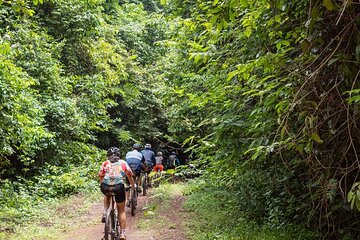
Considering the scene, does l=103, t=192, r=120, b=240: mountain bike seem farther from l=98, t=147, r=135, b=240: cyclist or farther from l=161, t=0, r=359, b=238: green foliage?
l=161, t=0, r=359, b=238: green foliage

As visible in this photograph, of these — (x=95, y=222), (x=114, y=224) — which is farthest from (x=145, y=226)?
(x=114, y=224)

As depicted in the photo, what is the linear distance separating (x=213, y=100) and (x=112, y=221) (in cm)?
269

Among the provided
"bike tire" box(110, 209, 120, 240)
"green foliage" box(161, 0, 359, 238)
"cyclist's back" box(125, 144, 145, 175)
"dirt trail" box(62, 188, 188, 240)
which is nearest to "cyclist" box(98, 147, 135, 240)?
"bike tire" box(110, 209, 120, 240)

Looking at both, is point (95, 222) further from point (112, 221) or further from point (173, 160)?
point (173, 160)

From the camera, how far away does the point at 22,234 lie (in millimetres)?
7750

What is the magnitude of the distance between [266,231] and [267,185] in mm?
950

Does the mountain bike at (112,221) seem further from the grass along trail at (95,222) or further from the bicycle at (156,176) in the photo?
the bicycle at (156,176)

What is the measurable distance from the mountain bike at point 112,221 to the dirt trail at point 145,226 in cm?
86

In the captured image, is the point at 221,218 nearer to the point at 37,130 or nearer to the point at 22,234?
the point at 22,234

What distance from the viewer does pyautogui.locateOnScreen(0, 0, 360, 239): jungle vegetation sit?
3.84m

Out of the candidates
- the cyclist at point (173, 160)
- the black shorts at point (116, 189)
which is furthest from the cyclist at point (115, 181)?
the cyclist at point (173, 160)

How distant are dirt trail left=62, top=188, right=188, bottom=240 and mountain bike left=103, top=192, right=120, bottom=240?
0.86 m

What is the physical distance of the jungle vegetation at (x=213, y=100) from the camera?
12.6 ft

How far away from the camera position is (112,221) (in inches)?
260
